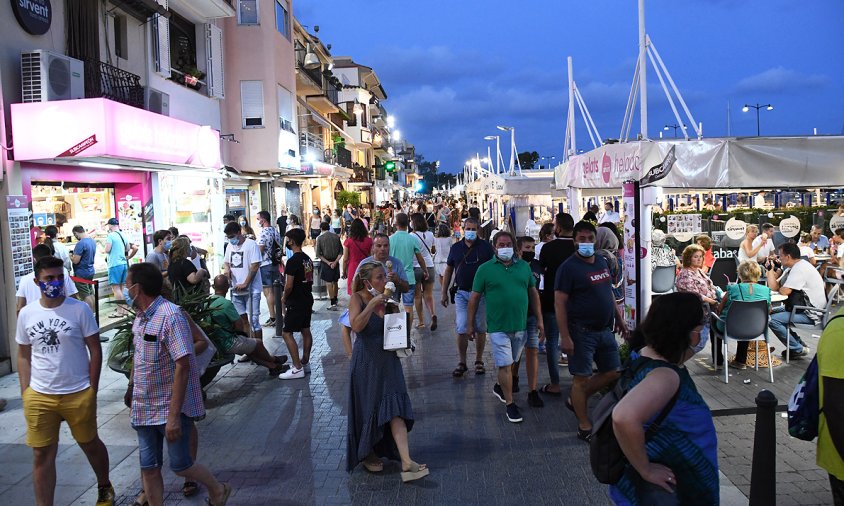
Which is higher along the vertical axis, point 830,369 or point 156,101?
point 156,101

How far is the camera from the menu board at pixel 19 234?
861 cm

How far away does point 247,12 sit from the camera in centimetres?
1948

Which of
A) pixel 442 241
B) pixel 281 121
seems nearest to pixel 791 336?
pixel 442 241

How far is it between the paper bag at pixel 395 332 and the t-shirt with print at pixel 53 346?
6.94ft

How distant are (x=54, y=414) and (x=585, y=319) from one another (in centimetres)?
409

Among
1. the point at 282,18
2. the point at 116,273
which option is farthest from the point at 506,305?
the point at 282,18

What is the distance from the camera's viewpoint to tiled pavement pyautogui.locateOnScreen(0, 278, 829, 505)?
15.8 feet

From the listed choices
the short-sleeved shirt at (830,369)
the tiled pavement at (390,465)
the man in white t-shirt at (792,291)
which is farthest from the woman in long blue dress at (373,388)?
the man in white t-shirt at (792,291)

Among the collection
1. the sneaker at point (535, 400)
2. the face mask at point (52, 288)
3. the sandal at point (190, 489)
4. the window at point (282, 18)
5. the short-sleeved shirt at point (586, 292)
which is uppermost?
the window at point (282, 18)

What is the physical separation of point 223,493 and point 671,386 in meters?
3.22

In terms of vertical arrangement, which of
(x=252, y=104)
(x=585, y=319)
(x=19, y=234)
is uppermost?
(x=252, y=104)

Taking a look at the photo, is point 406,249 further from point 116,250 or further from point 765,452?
point 765,452

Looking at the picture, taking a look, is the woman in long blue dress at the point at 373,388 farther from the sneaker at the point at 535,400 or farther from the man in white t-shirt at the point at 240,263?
the man in white t-shirt at the point at 240,263

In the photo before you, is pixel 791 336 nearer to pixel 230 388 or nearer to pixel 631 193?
pixel 631 193
